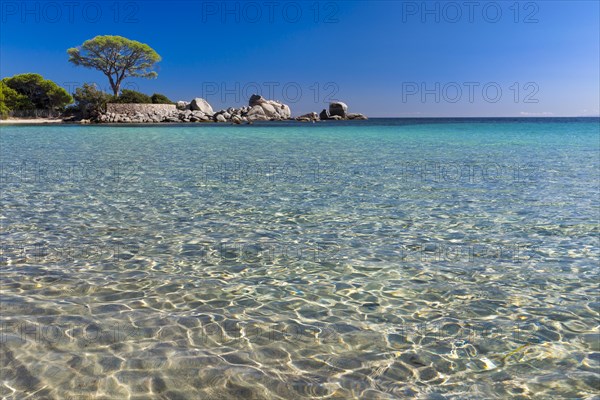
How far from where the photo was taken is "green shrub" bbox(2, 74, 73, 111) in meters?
82.9

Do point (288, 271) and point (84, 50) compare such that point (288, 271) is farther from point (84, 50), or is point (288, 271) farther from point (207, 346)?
point (84, 50)

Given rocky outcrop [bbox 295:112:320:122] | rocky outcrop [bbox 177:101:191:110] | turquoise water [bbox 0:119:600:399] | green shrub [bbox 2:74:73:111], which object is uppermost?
A: green shrub [bbox 2:74:73:111]

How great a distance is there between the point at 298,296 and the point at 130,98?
8622 centimetres

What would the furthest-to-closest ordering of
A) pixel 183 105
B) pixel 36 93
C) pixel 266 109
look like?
pixel 266 109
pixel 183 105
pixel 36 93

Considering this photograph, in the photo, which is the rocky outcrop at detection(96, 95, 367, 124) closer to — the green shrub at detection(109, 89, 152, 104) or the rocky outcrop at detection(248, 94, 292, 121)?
the rocky outcrop at detection(248, 94, 292, 121)

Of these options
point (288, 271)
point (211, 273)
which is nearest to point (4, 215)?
point (211, 273)

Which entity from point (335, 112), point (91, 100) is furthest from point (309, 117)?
point (91, 100)

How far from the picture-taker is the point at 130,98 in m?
83.0

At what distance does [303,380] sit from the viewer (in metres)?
3.65

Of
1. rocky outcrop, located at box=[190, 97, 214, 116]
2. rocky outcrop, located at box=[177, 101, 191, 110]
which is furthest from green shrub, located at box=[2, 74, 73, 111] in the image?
rocky outcrop, located at box=[190, 97, 214, 116]

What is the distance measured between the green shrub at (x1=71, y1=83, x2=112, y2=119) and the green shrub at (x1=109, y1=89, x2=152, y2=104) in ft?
6.95

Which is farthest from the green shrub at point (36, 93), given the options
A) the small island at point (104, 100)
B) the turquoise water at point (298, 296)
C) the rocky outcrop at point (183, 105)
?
the turquoise water at point (298, 296)

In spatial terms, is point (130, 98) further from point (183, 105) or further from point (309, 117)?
point (309, 117)

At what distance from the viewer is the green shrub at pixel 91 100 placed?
76688mm
